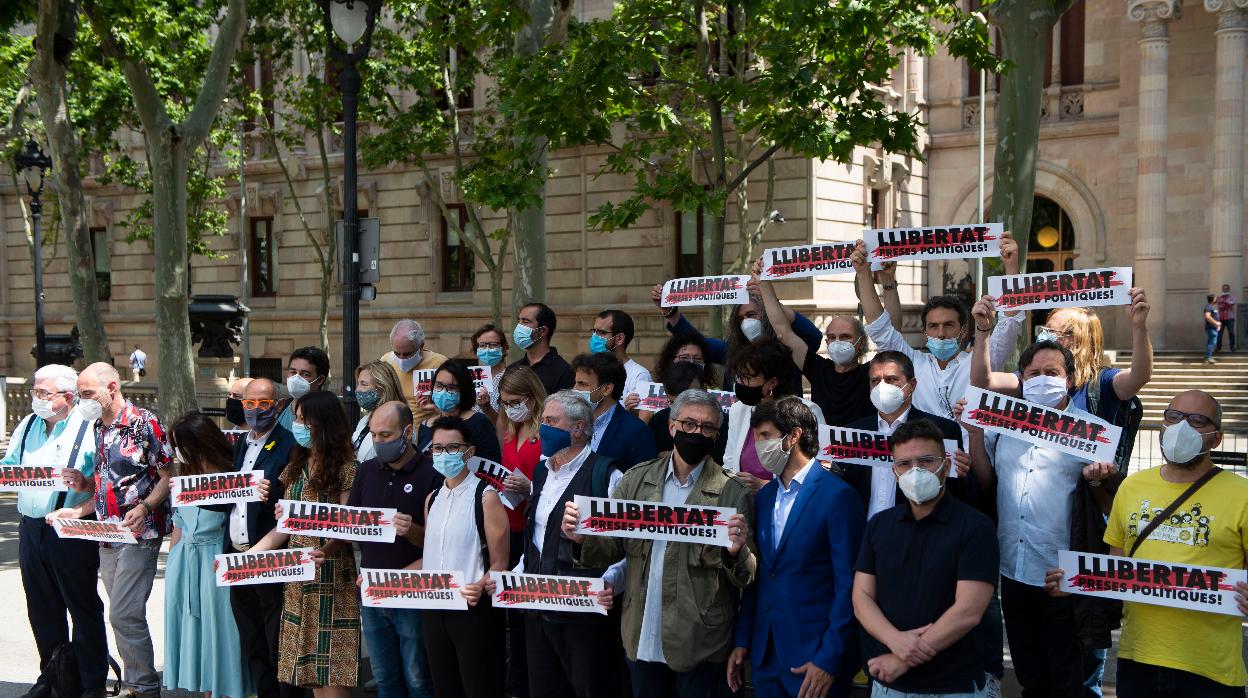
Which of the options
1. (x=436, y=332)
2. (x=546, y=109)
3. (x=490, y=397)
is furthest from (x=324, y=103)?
(x=490, y=397)

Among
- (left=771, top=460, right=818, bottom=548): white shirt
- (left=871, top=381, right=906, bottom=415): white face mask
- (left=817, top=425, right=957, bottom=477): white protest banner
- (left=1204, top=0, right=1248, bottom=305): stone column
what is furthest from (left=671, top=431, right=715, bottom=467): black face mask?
(left=1204, top=0, right=1248, bottom=305): stone column

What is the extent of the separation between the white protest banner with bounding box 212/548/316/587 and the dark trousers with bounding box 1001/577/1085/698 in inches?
147

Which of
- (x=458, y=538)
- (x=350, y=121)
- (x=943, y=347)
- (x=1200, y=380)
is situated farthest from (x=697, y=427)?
(x=1200, y=380)

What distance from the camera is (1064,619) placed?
592 cm

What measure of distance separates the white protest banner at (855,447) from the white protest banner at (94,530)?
4.38 metres

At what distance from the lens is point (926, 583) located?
4.87 metres

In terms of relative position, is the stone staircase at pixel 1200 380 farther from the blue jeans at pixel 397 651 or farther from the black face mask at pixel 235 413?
the blue jeans at pixel 397 651

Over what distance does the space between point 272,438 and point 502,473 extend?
166 centimetres

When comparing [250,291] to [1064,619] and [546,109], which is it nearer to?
[546,109]

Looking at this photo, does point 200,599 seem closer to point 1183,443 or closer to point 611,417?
point 611,417

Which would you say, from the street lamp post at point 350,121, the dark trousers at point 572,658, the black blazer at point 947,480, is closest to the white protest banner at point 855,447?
the black blazer at point 947,480

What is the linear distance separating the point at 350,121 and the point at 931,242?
A: 241 inches

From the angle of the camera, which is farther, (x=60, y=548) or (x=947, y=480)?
(x=60, y=548)

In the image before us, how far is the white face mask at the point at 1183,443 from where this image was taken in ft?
16.5
